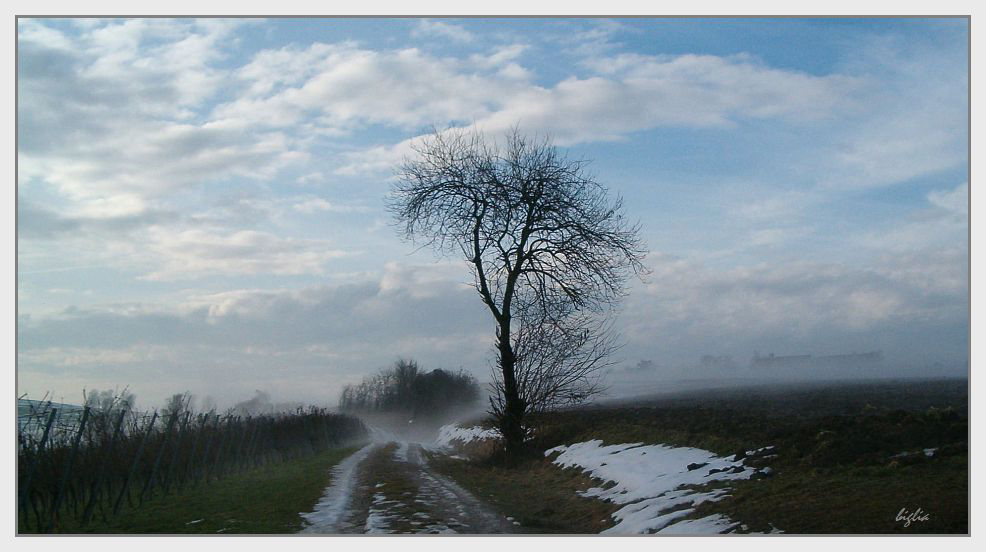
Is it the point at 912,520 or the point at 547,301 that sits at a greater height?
the point at 547,301

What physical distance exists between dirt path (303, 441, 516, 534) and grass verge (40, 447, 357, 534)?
47 cm

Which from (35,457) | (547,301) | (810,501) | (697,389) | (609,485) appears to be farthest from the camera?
(697,389)

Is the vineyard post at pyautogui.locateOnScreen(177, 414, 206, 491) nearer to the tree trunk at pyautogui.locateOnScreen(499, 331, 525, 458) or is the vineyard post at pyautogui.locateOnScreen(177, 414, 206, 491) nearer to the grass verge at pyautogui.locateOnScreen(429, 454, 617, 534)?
the grass verge at pyautogui.locateOnScreen(429, 454, 617, 534)

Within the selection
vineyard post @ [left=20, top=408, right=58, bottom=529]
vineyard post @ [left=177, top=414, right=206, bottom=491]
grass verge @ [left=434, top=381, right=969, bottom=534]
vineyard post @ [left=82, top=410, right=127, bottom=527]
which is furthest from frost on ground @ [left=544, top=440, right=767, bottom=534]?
vineyard post @ [left=177, top=414, right=206, bottom=491]

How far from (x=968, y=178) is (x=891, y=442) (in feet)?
13.7

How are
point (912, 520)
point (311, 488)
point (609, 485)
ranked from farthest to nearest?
1. point (311, 488)
2. point (609, 485)
3. point (912, 520)

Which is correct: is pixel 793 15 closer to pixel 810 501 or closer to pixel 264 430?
pixel 810 501

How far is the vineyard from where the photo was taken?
11531 millimetres

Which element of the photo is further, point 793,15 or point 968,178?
point 793,15

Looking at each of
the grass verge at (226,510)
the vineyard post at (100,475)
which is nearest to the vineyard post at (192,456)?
the grass verge at (226,510)

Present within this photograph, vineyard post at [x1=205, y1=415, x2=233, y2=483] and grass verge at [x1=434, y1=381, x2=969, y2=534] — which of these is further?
vineyard post at [x1=205, y1=415, x2=233, y2=483]

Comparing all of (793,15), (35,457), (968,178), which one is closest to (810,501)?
(968,178)

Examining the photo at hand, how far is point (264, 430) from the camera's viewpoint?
28016 mm

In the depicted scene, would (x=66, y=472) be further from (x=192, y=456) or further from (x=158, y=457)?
(x=192, y=456)
